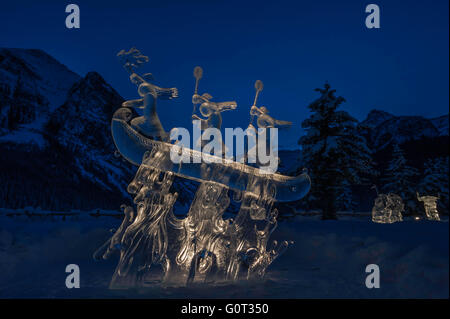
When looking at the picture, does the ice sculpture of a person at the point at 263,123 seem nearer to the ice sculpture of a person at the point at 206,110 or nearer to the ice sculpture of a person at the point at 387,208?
the ice sculpture of a person at the point at 206,110

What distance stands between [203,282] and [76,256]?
4241mm

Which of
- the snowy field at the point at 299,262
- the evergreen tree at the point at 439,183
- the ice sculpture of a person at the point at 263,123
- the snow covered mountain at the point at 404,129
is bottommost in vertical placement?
the snowy field at the point at 299,262

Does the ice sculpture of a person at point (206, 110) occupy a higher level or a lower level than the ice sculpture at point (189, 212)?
higher

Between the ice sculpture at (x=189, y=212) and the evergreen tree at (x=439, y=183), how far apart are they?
1616 cm

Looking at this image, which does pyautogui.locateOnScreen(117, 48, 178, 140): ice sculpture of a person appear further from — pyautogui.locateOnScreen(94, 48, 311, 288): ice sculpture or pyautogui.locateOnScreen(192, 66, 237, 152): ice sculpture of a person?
pyautogui.locateOnScreen(192, 66, 237, 152): ice sculpture of a person

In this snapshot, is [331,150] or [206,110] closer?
[206,110]

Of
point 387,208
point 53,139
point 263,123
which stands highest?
point 53,139

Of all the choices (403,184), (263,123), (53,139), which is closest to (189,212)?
(263,123)

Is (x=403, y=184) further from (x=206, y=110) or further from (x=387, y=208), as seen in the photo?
(x=206, y=110)

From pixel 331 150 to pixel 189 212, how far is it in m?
8.49

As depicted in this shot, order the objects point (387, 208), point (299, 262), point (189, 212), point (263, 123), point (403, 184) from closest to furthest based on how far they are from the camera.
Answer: point (189, 212) < point (263, 123) < point (299, 262) < point (387, 208) < point (403, 184)

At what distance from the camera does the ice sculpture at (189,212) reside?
510 centimetres

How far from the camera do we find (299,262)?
7.55 m

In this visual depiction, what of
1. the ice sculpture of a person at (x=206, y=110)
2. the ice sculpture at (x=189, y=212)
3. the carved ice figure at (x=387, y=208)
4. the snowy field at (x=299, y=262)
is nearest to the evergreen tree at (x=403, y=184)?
the carved ice figure at (x=387, y=208)
